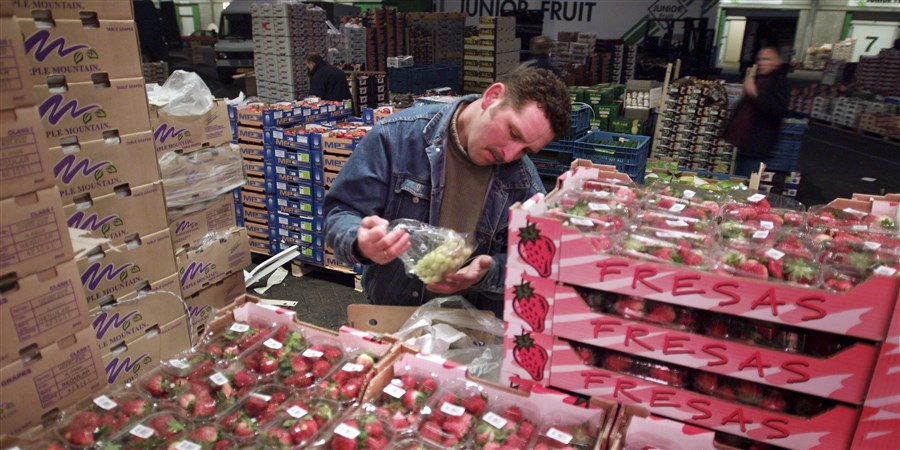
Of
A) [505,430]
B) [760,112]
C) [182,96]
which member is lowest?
[505,430]

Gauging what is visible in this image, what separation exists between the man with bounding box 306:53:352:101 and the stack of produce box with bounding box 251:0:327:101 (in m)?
1.93

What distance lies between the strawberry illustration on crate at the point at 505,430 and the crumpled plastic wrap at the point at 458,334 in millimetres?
288

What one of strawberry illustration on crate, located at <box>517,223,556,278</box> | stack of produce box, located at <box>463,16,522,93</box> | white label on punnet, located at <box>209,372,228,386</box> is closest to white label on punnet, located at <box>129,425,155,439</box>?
white label on punnet, located at <box>209,372,228,386</box>

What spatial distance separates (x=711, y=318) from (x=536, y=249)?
432 millimetres

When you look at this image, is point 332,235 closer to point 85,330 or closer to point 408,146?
point 408,146

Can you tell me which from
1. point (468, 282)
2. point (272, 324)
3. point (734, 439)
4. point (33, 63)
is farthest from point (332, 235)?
point (33, 63)

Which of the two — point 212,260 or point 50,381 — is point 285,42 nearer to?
point 212,260

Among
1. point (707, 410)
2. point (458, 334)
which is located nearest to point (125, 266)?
point (458, 334)

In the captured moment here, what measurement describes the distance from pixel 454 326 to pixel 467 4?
50.4ft

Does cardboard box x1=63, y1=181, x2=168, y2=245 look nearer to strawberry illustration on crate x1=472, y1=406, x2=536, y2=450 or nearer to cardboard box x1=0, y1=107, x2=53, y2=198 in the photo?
cardboard box x1=0, y1=107, x2=53, y2=198

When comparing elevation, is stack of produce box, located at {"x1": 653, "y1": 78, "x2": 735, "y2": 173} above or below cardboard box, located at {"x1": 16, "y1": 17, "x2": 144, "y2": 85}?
below

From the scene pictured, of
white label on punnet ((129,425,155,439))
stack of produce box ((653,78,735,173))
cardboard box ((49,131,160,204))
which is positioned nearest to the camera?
white label on punnet ((129,425,155,439))

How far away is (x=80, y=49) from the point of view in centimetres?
247

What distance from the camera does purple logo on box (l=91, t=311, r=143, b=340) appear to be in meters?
2.77
